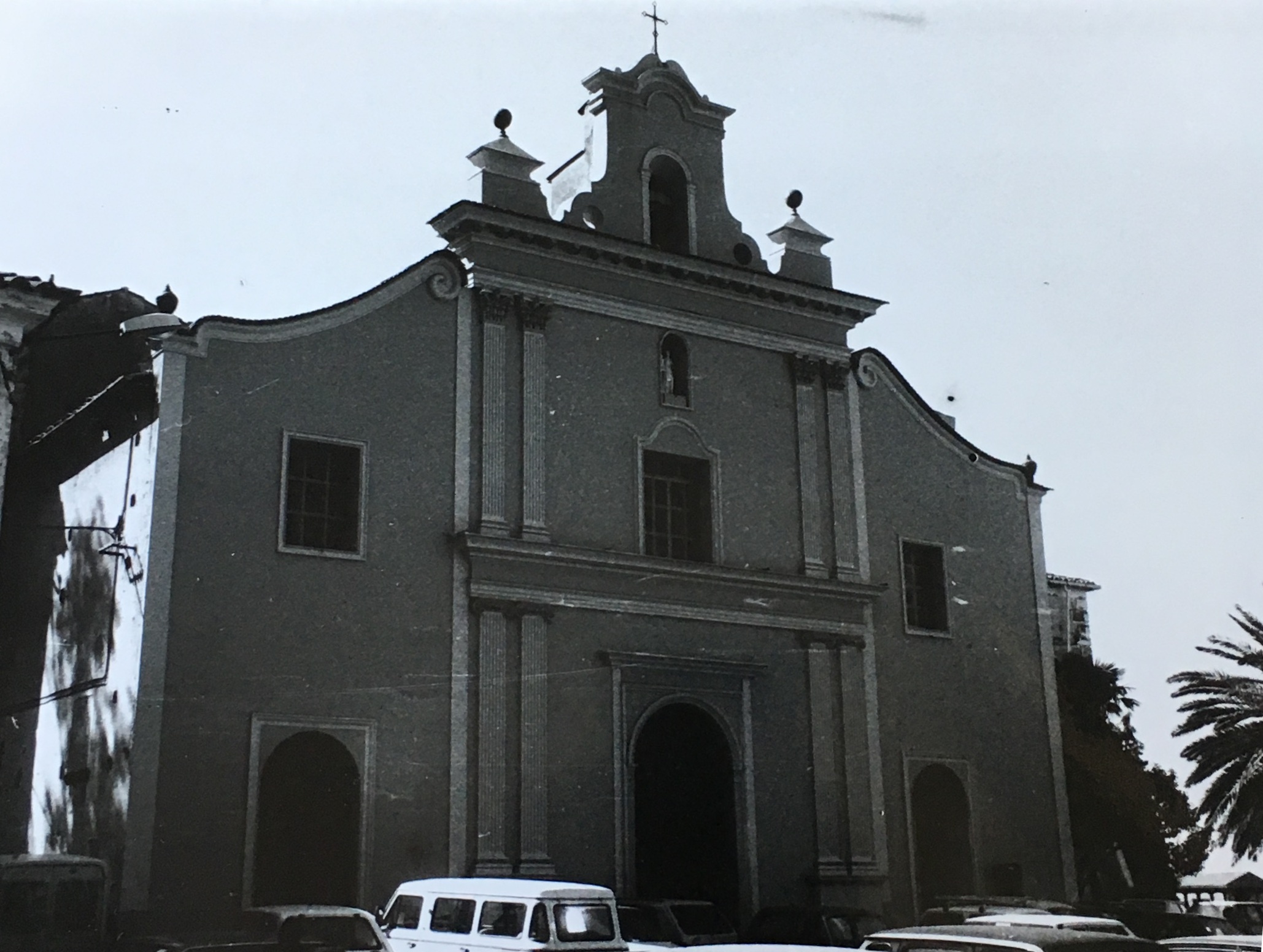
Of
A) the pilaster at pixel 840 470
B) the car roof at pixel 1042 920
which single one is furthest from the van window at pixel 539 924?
the pilaster at pixel 840 470

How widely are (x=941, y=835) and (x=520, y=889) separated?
36.3ft

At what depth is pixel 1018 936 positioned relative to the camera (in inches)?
376

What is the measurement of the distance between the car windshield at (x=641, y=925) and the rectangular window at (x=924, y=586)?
28.6ft

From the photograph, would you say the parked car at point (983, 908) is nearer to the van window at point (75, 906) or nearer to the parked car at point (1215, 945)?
the parked car at point (1215, 945)

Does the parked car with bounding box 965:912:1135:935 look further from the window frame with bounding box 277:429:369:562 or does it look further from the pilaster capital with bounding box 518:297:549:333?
the pilaster capital with bounding box 518:297:549:333

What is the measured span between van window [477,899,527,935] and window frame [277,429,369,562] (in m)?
5.86

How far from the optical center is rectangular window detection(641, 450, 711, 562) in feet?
71.9

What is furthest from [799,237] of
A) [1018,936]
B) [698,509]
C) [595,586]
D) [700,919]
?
[1018,936]

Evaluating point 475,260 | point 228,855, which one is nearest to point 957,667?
point 475,260

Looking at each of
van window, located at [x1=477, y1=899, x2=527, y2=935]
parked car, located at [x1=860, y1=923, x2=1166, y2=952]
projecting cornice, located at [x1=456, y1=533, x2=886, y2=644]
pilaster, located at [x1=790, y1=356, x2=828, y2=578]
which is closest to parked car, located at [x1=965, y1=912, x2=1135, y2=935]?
parked car, located at [x1=860, y1=923, x2=1166, y2=952]

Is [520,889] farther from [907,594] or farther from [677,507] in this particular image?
[907,594]

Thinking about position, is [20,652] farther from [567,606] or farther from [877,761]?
[877,761]

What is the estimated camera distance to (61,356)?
21.6m

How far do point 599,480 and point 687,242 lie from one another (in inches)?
168
